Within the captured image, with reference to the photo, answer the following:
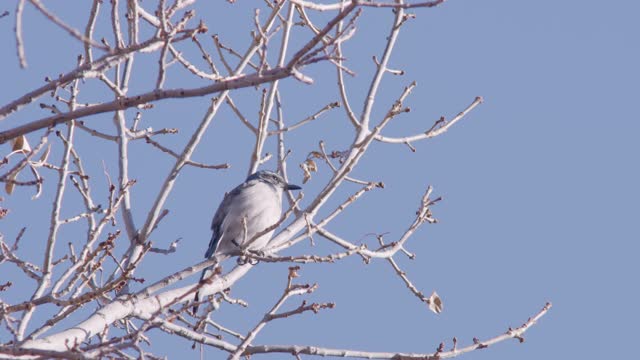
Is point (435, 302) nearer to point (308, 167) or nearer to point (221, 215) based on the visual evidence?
point (308, 167)

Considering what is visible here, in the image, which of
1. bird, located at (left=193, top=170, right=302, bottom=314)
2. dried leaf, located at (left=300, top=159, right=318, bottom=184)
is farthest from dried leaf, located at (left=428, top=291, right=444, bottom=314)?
bird, located at (left=193, top=170, right=302, bottom=314)

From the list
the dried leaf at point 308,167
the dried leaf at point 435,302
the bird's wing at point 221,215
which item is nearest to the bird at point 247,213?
the bird's wing at point 221,215

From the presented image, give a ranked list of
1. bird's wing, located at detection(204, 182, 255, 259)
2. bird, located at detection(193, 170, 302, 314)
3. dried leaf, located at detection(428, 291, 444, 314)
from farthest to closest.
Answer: bird, located at detection(193, 170, 302, 314) → bird's wing, located at detection(204, 182, 255, 259) → dried leaf, located at detection(428, 291, 444, 314)

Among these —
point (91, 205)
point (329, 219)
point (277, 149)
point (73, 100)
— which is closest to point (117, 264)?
point (91, 205)

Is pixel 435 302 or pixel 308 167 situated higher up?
pixel 308 167

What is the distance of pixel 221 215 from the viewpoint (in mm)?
9039

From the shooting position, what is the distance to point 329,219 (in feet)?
19.8

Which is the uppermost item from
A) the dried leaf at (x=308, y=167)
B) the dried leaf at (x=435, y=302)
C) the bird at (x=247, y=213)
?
the bird at (x=247, y=213)

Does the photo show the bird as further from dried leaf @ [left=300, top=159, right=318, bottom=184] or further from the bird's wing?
dried leaf @ [left=300, top=159, right=318, bottom=184]

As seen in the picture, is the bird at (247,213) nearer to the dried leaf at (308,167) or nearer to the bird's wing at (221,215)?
the bird's wing at (221,215)

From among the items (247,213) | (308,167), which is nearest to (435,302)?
(308,167)

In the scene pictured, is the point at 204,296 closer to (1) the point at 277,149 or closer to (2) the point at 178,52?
(1) the point at 277,149

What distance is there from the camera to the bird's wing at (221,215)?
342 inches

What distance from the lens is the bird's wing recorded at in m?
8.70
